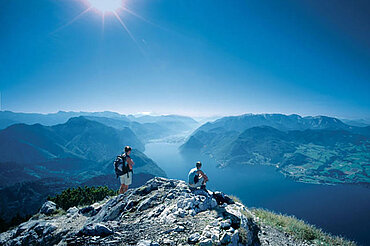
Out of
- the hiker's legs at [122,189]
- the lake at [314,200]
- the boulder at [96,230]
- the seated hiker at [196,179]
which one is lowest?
the lake at [314,200]

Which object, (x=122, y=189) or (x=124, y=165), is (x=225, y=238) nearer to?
(x=124, y=165)

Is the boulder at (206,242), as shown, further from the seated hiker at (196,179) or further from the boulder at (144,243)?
the seated hiker at (196,179)

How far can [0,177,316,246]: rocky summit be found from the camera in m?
6.23

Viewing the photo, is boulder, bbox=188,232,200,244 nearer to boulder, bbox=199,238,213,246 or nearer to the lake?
boulder, bbox=199,238,213,246

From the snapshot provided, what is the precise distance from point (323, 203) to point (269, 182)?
2365 inches

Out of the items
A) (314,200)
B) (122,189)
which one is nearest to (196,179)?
(122,189)

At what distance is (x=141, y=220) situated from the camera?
336 inches

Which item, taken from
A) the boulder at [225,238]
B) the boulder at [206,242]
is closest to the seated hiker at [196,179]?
the boulder at [225,238]

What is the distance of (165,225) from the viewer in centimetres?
739

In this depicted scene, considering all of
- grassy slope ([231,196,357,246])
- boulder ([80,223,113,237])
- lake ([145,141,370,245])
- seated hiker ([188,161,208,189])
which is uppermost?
seated hiker ([188,161,208,189])

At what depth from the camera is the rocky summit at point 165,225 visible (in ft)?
20.4

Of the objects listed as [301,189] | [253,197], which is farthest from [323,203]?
[253,197]

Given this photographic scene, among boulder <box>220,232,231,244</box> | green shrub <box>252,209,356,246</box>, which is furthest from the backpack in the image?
green shrub <box>252,209,356,246</box>

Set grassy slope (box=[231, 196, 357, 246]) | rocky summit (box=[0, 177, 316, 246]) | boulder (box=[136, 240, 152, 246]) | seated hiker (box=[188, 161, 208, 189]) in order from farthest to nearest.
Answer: seated hiker (box=[188, 161, 208, 189])
grassy slope (box=[231, 196, 357, 246])
rocky summit (box=[0, 177, 316, 246])
boulder (box=[136, 240, 152, 246])
